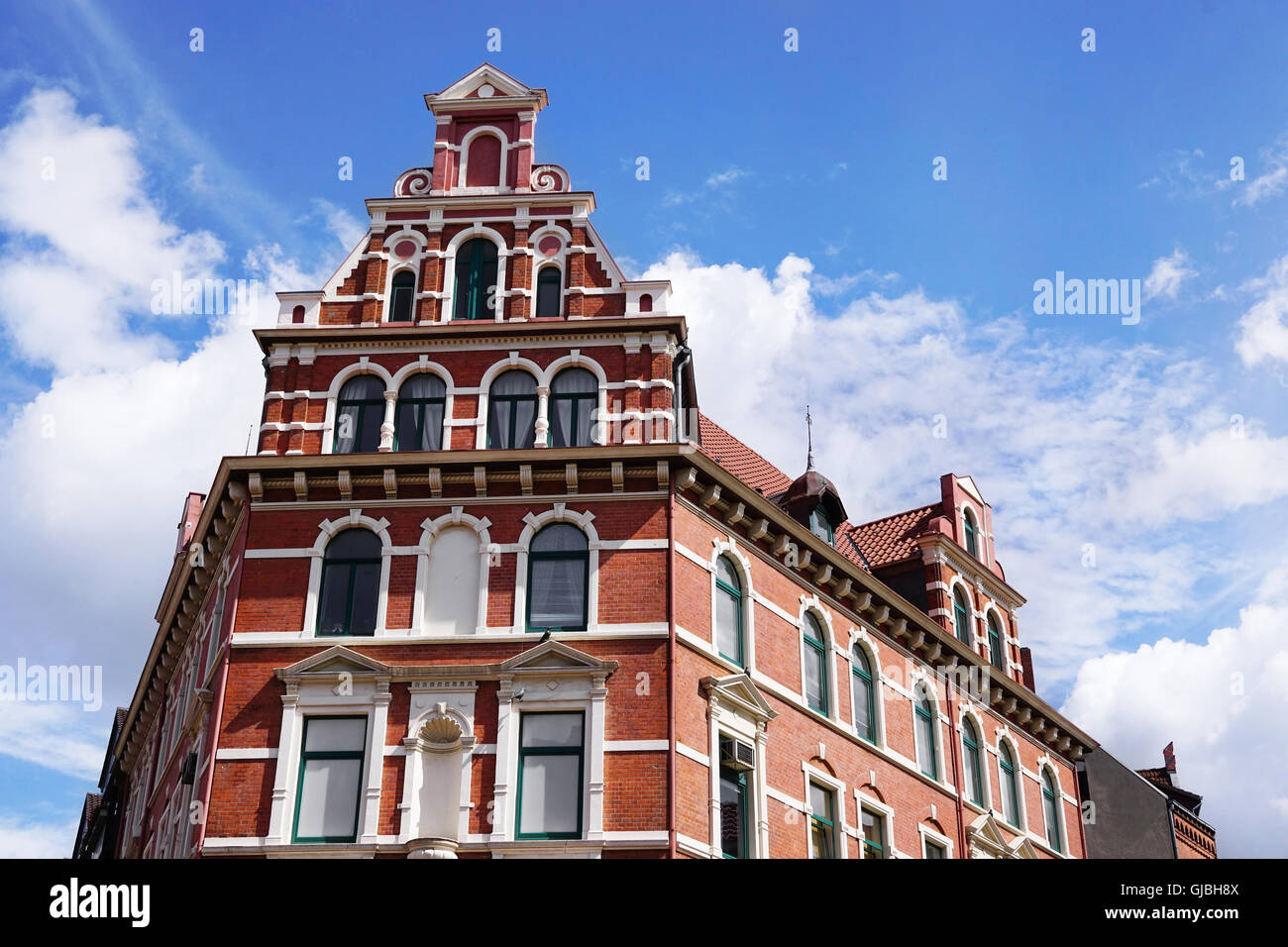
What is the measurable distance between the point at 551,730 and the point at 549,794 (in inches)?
41.2

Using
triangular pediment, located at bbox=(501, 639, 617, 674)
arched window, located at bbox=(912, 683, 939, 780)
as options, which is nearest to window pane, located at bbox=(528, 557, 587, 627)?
triangular pediment, located at bbox=(501, 639, 617, 674)

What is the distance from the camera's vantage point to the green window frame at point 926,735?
29.7 meters

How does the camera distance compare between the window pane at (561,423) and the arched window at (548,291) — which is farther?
the arched window at (548,291)

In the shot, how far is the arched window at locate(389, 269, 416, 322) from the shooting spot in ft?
89.4

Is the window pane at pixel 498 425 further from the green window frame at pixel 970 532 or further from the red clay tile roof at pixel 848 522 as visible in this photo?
the green window frame at pixel 970 532

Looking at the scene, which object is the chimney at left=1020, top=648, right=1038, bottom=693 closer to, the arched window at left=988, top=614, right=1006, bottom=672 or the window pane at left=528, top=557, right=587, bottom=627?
the arched window at left=988, top=614, right=1006, bottom=672

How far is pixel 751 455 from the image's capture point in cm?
3281

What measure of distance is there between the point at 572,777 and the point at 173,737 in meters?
11.3

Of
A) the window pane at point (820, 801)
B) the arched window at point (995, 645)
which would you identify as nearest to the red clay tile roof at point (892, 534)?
the arched window at point (995, 645)

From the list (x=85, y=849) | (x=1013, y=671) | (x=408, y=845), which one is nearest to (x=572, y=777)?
(x=408, y=845)

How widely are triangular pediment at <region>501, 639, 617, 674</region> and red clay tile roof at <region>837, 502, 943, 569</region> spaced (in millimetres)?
12488

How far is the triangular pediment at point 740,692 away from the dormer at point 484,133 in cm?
1057
